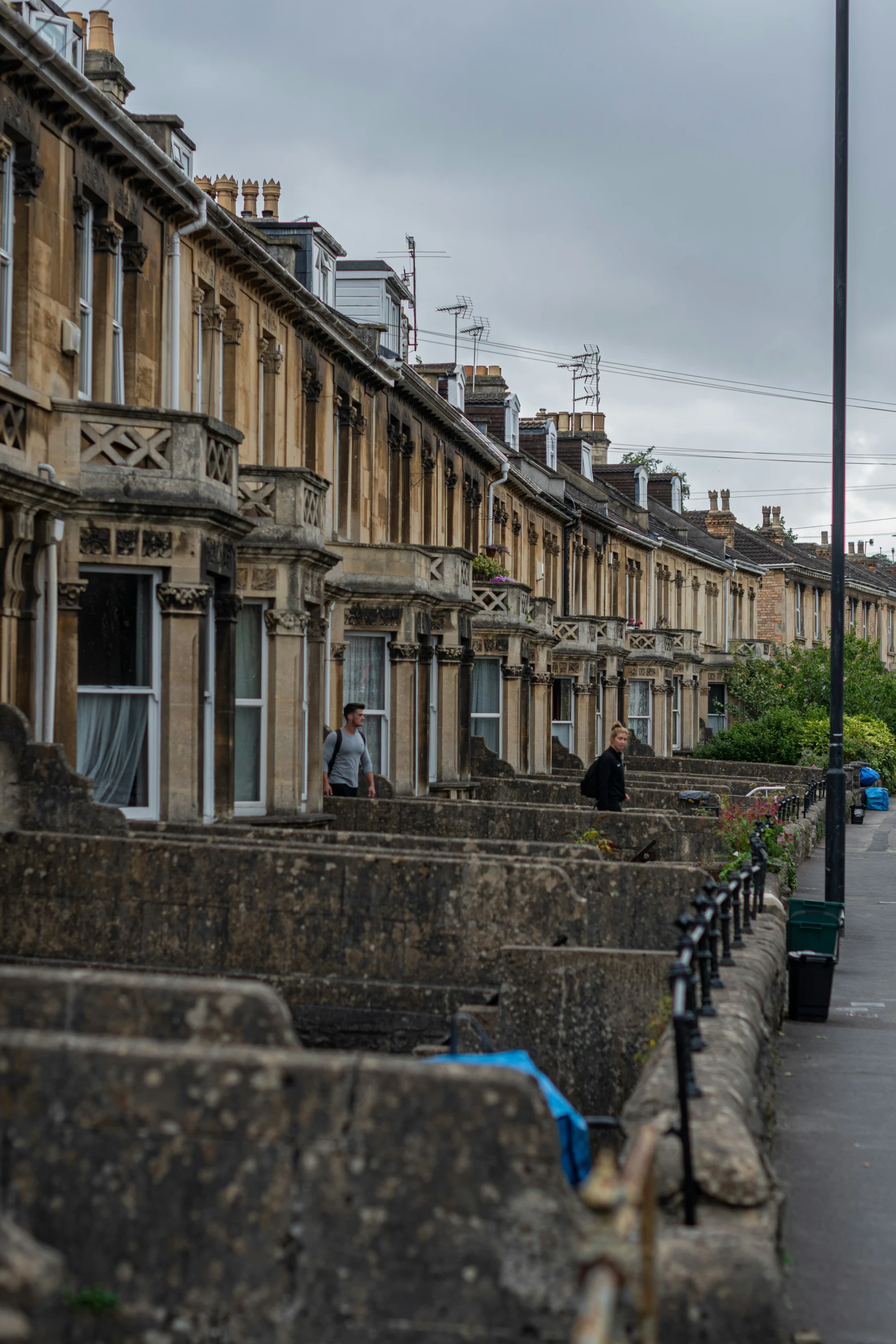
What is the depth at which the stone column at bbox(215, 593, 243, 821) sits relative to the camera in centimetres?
1492

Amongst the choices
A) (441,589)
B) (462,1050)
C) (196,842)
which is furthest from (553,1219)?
(441,589)

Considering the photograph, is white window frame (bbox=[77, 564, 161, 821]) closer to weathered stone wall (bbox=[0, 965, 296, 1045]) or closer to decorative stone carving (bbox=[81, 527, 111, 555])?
decorative stone carving (bbox=[81, 527, 111, 555])

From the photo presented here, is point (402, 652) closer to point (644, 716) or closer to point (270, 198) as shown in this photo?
point (270, 198)

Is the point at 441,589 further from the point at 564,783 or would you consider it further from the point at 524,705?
the point at 524,705

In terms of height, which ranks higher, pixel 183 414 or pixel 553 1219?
pixel 183 414

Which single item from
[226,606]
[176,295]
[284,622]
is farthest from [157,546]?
[176,295]

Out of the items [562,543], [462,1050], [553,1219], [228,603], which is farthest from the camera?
[562,543]

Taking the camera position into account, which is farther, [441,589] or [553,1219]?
[441,589]

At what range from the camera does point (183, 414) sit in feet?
43.7

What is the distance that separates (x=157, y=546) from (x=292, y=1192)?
961cm

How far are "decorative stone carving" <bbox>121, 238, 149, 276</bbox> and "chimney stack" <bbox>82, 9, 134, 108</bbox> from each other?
210 cm

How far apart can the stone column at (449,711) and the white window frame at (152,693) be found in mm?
11374

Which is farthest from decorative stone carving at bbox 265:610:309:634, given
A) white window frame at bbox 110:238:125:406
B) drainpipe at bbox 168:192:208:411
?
white window frame at bbox 110:238:125:406

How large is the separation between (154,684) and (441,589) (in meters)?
11.0
